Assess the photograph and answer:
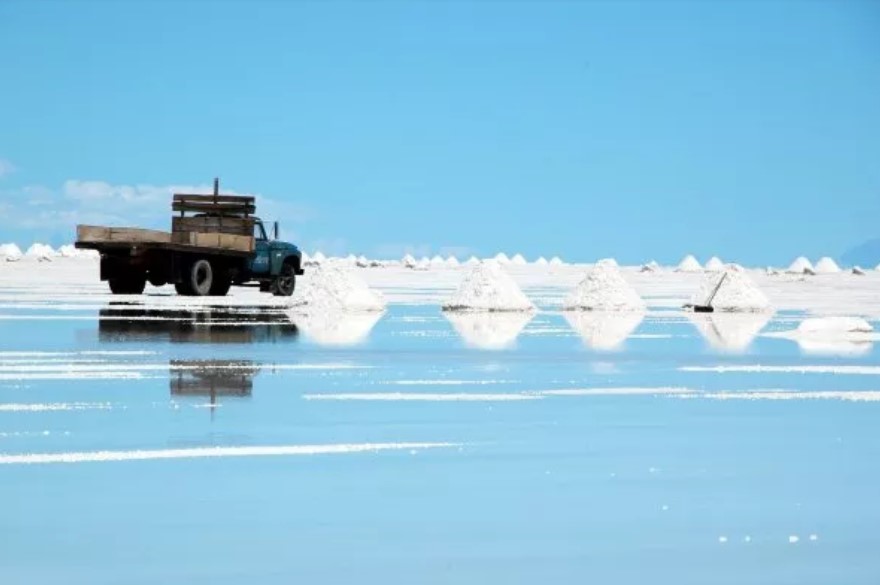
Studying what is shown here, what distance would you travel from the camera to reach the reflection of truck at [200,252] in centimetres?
3944

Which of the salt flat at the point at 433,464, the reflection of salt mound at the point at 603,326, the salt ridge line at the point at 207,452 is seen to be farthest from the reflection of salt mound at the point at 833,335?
the salt ridge line at the point at 207,452

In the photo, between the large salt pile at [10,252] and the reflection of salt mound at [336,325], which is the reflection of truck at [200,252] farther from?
the large salt pile at [10,252]

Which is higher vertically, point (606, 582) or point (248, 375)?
point (248, 375)

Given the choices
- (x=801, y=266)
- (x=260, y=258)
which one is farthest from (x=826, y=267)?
(x=260, y=258)

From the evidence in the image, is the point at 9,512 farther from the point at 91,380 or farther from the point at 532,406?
the point at 91,380

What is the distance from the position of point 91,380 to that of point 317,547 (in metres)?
8.30

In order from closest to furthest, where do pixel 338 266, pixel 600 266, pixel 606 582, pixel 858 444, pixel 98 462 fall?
pixel 606 582
pixel 98 462
pixel 858 444
pixel 338 266
pixel 600 266

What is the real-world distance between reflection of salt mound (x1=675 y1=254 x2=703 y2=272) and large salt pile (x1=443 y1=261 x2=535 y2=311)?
71818 millimetres

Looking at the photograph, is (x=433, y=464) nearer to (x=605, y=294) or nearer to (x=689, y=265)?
(x=605, y=294)

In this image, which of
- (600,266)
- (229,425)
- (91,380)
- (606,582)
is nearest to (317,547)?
(606,582)

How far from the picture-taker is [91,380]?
1473 centimetres

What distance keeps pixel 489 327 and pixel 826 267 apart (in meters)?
75.8

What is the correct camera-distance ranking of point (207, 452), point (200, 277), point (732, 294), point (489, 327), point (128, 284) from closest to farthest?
point (207, 452)
point (489, 327)
point (732, 294)
point (200, 277)
point (128, 284)

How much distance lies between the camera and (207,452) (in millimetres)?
9797
